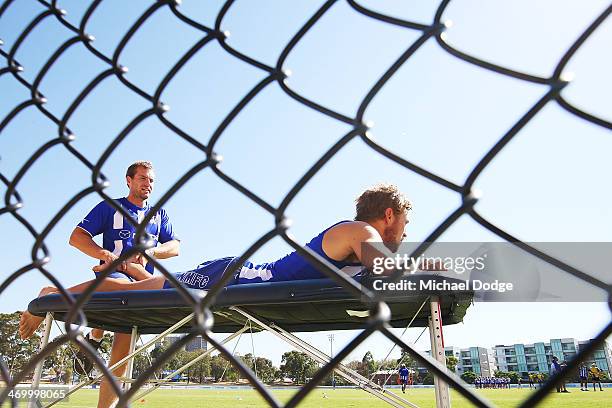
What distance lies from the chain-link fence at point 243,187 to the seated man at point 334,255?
1459 millimetres

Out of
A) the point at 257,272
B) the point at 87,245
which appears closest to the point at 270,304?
the point at 257,272

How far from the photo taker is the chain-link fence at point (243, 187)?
507mm

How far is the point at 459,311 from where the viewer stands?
2973mm

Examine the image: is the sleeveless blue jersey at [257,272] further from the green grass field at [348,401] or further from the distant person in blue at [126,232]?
the green grass field at [348,401]

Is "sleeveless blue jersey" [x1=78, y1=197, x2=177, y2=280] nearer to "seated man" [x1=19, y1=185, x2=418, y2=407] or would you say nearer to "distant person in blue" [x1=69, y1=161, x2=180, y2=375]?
"distant person in blue" [x1=69, y1=161, x2=180, y2=375]

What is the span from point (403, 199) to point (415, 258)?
213 cm

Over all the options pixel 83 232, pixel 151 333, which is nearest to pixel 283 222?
pixel 83 232

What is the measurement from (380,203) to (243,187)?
2.05 metres

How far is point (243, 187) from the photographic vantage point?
696mm

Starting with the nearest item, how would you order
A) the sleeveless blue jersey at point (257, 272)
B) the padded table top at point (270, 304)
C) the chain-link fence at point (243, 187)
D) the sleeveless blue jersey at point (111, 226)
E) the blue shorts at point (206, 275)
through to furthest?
1. the chain-link fence at point (243, 187)
2. the padded table top at point (270, 304)
3. the sleeveless blue jersey at point (257, 272)
4. the blue shorts at point (206, 275)
5. the sleeveless blue jersey at point (111, 226)

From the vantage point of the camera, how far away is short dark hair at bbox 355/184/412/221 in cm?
267

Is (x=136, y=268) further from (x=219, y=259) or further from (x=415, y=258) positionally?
(x=415, y=258)

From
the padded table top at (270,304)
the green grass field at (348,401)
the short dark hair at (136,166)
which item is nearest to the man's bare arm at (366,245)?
the padded table top at (270,304)

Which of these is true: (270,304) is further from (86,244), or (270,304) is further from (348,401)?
(348,401)
